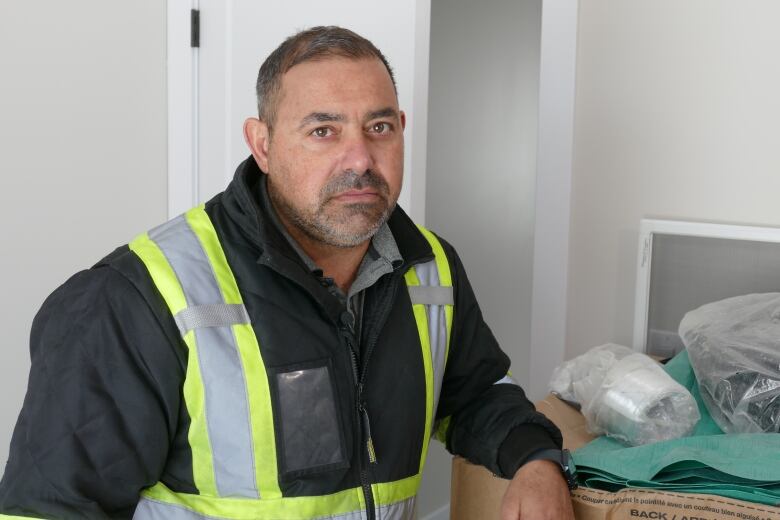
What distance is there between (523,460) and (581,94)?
2.89 ft

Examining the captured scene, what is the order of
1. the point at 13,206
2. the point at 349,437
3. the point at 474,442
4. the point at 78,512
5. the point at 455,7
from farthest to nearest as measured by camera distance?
the point at 455,7 → the point at 13,206 → the point at 474,442 → the point at 349,437 → the point at 78,512

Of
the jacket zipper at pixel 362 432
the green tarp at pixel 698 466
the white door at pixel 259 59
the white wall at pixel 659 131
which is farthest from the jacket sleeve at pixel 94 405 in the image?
the white wall at pixel 659 131

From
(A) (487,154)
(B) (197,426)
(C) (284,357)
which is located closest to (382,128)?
(C) (284,357)

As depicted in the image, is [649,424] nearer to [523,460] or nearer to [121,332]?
[523,460]

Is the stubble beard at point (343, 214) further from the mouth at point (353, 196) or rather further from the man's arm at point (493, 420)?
the man's arm at point (493, 420)

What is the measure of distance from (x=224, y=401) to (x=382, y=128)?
0.45 meters

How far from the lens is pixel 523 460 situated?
121 centimetres

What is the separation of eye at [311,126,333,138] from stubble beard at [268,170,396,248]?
6 cm

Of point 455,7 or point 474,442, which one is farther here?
point 455,7

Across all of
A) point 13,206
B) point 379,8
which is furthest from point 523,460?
point 13,206

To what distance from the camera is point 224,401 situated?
1116mm

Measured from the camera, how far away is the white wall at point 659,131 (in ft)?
5.27

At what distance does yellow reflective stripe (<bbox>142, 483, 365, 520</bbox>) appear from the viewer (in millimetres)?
1128

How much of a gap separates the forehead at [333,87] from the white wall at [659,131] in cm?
67
